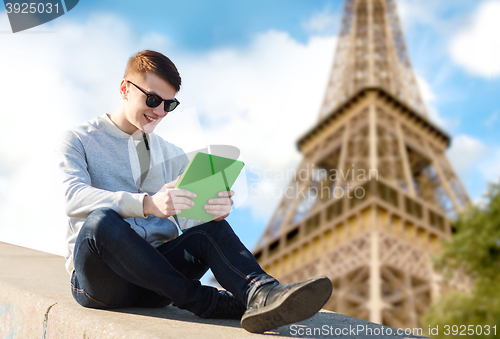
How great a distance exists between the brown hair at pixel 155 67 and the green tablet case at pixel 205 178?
1.52ft

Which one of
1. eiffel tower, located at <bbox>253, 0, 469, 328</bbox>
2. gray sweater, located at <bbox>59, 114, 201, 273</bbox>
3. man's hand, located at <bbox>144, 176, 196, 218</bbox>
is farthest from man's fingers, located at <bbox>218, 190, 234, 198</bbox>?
eiffel tower, located at <bbox>253, 0, 469, 328</bbox>

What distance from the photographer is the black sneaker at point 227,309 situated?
1.72 meters

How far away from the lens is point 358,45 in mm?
23141

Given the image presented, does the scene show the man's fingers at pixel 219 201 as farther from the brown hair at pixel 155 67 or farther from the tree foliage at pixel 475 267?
the tree foliage at pixel 475 267

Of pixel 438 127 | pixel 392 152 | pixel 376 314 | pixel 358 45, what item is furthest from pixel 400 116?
pixel 376 314

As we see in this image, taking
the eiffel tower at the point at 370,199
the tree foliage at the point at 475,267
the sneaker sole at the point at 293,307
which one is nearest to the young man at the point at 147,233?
the sneaker sole at the point at 293,307

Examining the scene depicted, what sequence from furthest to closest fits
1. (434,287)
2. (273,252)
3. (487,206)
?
(273,252) → (434,287) → (487,206)

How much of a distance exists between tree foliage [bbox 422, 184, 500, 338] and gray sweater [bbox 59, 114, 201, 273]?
9.33 meters

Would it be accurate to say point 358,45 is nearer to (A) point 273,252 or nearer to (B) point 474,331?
(A) point 273,252

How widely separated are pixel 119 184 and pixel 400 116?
1886 cm

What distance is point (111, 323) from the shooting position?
1.42 m

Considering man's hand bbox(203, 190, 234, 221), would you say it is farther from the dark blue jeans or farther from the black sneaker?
the black sneaker

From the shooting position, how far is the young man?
1489 mm

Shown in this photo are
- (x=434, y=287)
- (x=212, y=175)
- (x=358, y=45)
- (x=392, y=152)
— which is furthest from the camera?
(x=358, y=45)
